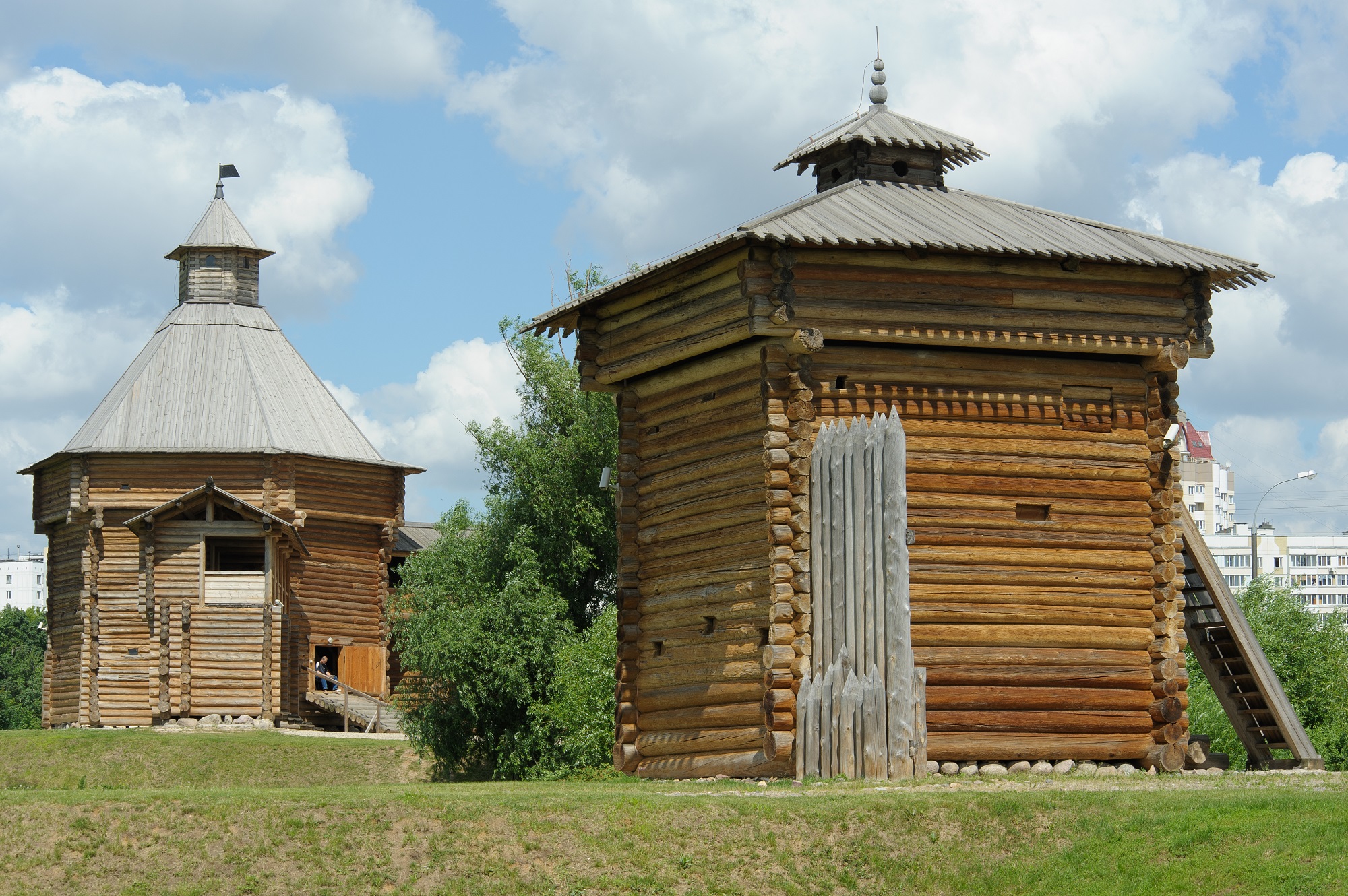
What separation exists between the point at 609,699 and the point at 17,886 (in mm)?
17131

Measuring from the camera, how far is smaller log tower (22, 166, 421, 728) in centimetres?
4238

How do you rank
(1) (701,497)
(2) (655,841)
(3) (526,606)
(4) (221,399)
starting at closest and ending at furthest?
(2) (655,841) → (1) (701,497) → (3) (526,606) → (4) (221,399)

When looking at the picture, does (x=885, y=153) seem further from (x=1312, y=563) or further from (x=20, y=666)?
(x=1312, y=563)

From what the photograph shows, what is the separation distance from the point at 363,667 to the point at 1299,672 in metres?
25.7

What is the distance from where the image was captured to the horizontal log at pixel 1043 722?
65.8ft

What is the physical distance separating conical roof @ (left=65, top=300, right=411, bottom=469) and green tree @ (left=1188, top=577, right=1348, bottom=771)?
2457cm

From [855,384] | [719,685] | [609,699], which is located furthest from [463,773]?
[855,384]

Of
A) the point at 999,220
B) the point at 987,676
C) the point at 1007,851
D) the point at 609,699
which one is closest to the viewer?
the point at 1007,851

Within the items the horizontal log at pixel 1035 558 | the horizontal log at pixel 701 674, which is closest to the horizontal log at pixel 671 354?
the horizontal log at pixel 1035 558

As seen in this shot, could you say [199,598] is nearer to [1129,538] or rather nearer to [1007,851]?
[1129,538]

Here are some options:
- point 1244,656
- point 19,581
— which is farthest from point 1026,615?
point 19,581

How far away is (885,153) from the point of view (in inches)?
947

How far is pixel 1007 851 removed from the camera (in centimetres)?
1445

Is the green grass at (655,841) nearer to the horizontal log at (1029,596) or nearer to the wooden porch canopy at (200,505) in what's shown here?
the horizontal log at (1029,596)
